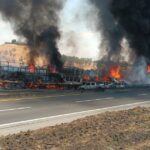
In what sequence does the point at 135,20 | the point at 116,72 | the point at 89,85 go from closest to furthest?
the point at 89,85 < the point at 135,20 < the point at 116,72

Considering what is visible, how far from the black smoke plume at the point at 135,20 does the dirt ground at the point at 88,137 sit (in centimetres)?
4590

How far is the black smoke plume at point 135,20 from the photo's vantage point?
2292 inches

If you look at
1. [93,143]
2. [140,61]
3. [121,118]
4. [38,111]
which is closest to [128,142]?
[93,143]

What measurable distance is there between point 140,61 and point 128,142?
5688cm

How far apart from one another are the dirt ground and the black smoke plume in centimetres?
4590

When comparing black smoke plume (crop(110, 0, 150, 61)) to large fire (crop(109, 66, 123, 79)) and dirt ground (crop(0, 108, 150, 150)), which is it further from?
dirt ground (crop(0, 108, 150, 150))

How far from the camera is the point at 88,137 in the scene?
10.5 metres

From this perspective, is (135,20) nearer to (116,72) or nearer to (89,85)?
(116,72)

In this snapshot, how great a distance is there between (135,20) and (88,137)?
50806 mm

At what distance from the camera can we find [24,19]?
52688 mm

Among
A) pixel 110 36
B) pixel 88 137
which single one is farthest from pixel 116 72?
pixel 88 137

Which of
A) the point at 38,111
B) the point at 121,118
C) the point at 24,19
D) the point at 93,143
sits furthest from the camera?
the point at 24,19

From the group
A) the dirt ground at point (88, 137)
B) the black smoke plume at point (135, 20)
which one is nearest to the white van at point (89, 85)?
the black smoke plume at point (135, 20)

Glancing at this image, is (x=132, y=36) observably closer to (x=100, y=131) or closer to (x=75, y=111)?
(x=75, y=111)
